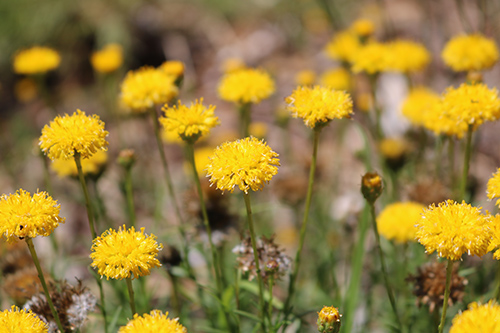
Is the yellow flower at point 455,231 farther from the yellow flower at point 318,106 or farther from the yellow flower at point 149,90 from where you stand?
the yellow flower at point 149,90

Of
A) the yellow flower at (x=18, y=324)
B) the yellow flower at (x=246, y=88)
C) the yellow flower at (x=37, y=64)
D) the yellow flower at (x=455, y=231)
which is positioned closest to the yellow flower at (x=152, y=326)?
the yellow flower at (x=18, y=324)

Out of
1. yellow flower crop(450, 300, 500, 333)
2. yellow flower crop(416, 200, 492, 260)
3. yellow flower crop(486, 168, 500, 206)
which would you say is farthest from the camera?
yellow flower crop(486, 168, 500, 206)

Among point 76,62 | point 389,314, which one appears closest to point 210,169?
point 389,314

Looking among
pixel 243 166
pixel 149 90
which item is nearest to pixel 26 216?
pixel 243 166

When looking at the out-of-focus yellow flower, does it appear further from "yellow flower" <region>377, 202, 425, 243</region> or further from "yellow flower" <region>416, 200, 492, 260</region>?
"yellow flower" <region>416, 200, 492, 260</region>

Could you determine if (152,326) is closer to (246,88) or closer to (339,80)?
(246,88)

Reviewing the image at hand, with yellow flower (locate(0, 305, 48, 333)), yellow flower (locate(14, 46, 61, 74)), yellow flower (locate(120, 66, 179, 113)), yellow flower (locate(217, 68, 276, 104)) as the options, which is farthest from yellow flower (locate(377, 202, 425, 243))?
yellow flower (locate(14, 46, 61, 74))

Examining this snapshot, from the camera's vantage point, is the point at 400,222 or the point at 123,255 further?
the point at 400,222
